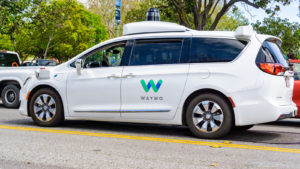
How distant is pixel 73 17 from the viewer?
54719 millimetres

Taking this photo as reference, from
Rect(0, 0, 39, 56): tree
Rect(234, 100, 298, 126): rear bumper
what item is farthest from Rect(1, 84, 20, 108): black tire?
Rect(0, 0, 39, 56): tree

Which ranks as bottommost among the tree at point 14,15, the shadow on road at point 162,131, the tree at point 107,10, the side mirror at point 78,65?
the shadow on road at point 162,131

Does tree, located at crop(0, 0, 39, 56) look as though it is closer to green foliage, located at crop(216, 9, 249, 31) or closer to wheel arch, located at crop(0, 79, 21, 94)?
wheel arch, located at crop(0, 79, 21, 94)

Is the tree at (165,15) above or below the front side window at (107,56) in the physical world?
Answer: above

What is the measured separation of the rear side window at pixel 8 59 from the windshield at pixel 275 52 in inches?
489

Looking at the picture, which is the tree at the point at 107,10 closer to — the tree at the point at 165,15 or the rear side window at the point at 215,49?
the tree at the point at 165,15

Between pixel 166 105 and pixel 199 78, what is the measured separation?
27.3 inches

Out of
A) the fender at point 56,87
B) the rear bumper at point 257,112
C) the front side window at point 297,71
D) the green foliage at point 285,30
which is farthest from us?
the green foliage at point 285,30

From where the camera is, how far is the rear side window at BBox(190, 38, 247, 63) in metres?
6.47

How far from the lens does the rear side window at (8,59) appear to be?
A: 54.4 ft

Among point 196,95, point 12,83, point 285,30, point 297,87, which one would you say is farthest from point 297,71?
point 285,30

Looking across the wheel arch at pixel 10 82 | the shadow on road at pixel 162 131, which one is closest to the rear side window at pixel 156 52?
the shadow on road at pixel 162 131

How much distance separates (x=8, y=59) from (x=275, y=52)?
1284 cm

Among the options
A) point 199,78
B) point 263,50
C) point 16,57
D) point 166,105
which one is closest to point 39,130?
point 166,105
